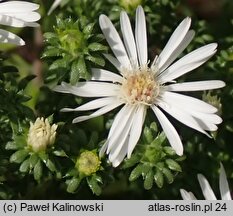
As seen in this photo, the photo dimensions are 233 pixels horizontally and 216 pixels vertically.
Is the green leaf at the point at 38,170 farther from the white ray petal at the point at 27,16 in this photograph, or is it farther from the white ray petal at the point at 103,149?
the white ray petal at the point at 27,16

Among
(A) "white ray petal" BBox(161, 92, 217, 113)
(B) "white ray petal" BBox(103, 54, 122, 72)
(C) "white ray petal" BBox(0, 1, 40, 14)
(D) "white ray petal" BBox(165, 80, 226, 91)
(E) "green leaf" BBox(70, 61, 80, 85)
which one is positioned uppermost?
(C) "white ray petal" BBox(0, 1, 40, 14)

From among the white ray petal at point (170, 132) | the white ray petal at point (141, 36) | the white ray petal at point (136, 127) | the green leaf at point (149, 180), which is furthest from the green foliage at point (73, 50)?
the green leaf at point (149, 180)

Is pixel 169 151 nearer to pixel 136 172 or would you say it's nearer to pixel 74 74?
pixel 136 172

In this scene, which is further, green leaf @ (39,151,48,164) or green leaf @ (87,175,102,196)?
green leaf @ (87,175,102,196)

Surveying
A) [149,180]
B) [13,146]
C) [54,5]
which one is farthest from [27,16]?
[149,180]

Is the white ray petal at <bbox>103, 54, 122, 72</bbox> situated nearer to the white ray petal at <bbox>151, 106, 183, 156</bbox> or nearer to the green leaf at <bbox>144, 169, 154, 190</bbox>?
the white ray petal at <bbox>151, 106, 183, 156</bbox>

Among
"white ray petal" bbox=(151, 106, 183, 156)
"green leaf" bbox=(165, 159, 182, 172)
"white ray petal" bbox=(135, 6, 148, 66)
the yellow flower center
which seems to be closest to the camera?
"white ray petal" bbox=(151, 106, 183, 156)

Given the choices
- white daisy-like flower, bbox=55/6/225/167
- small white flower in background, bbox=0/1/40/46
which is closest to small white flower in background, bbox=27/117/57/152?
white daisy-like flower, bbox=55/6/225/167
